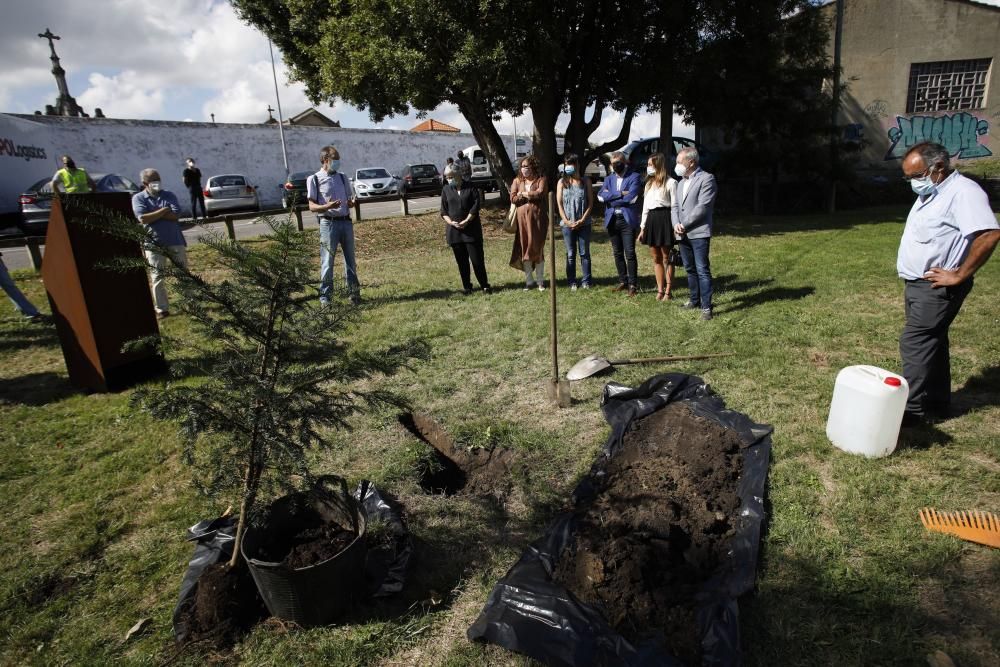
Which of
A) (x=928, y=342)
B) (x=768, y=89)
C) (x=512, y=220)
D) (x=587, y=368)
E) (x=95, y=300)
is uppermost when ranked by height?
(x=768, y=89)

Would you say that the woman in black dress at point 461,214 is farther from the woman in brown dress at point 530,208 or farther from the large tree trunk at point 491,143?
the large tree trunk at point 491,143

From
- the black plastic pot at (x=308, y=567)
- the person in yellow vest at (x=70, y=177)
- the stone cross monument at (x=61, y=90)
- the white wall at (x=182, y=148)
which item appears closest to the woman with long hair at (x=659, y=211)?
the black plastic pot at (x=308, y=567)

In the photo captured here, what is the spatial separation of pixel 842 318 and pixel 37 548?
7022 mm

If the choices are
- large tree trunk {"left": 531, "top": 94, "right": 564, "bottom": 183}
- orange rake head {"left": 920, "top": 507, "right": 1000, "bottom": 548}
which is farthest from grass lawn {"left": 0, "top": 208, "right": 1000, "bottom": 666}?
large tree trunk {"left": 531, "top": 94, "right": 564, "bottom": 183}

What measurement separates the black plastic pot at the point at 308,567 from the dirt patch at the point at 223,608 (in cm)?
13

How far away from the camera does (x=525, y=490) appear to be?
11.4ft

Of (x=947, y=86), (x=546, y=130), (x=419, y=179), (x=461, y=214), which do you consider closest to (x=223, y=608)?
(x=461, y=214)

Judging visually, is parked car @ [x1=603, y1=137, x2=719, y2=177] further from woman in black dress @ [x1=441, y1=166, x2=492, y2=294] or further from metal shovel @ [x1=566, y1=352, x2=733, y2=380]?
metal shovel @ [x1=566, y1=352, x2=733, y2=380]

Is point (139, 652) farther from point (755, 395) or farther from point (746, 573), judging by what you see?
point (755, 395)

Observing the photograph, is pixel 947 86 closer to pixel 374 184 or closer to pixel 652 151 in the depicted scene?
pixel 652 151

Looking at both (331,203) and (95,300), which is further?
(331,203)

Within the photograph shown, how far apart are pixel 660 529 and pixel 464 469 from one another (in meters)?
1.55

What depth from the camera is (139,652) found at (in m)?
2.44

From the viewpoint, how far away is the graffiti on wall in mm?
17703
